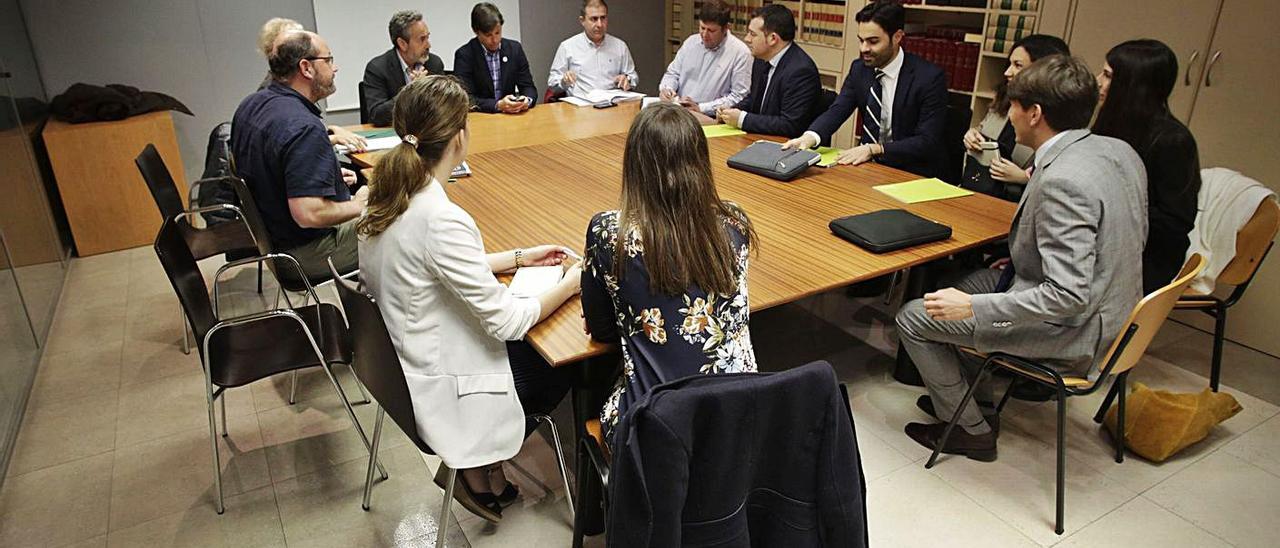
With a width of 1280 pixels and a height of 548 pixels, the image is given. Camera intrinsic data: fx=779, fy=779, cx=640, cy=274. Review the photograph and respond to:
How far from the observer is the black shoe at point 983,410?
8.85 feet

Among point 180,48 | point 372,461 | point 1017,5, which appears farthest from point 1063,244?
point 180,48

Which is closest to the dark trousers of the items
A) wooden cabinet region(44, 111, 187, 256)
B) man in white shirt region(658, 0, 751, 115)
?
man in white shirt region(658, 0, 751, 115)

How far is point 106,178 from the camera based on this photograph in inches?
179

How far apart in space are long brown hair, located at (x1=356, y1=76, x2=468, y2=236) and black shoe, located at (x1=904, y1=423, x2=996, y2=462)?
187 cm

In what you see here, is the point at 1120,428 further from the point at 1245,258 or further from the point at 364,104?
the point at 364,104

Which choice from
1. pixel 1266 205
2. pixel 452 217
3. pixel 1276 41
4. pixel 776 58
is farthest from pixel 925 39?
pixel 452 217

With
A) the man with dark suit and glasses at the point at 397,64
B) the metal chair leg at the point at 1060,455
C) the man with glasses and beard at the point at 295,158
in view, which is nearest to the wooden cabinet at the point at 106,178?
the man with dark suit and glasses at the point at 397,64

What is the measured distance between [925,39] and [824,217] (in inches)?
110

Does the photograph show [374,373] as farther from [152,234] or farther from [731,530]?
[152,234]

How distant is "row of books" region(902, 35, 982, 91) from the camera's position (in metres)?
4.63

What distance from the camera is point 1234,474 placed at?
256cm

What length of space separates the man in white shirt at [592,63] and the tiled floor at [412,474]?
9.16 feet

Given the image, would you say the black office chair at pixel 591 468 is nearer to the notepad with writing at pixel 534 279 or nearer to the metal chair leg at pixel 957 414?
the notepad with writing at pixel 534 279

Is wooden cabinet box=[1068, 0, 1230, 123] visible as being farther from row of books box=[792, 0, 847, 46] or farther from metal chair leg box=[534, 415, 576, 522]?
metal chair leg box=[534, 415, 576, 522]
